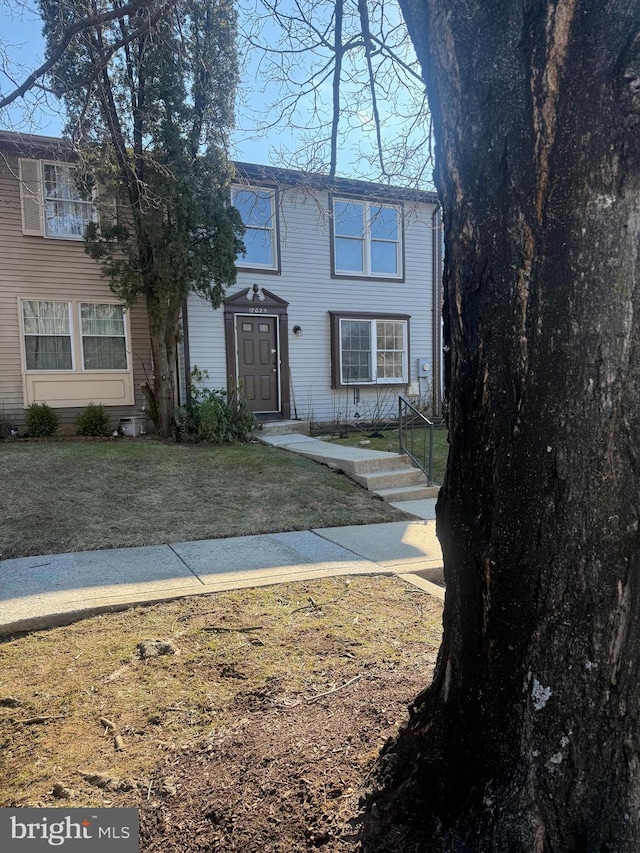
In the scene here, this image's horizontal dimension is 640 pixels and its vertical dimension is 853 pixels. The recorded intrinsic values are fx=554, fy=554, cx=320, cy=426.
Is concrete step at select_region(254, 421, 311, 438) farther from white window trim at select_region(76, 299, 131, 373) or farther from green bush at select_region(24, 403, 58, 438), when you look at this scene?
green bush at select_region(24, 403, 58, 438)

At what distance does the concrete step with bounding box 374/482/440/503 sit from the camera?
24.8 ft

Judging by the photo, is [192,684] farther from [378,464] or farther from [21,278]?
[21,278]

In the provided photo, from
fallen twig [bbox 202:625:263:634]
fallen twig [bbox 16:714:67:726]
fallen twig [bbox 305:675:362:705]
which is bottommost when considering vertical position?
fallen twig [bbox 202:625:263:634]

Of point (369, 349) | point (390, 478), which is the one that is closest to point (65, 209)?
point (369, 349)

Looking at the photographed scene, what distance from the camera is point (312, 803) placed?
168 cm

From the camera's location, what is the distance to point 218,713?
2303 mm

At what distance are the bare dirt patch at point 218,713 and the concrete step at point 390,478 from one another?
13.6 ft

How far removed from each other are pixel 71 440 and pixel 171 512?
16.7 feet

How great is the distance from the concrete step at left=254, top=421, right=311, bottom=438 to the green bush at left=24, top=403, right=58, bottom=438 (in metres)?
3.95

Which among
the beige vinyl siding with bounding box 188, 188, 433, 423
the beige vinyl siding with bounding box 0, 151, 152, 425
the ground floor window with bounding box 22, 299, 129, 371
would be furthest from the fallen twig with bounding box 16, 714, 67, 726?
the ground floor window with bounding box 22, 299, 129, 371

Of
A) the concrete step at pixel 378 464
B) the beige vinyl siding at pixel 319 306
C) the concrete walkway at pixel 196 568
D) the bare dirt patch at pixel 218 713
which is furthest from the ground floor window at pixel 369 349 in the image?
the bare dirt patch at pixel 218 713

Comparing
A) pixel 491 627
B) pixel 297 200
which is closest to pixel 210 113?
pixel 297 200

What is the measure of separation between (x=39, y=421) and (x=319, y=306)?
21.4 feet

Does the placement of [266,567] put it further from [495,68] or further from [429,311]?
[429,311]
